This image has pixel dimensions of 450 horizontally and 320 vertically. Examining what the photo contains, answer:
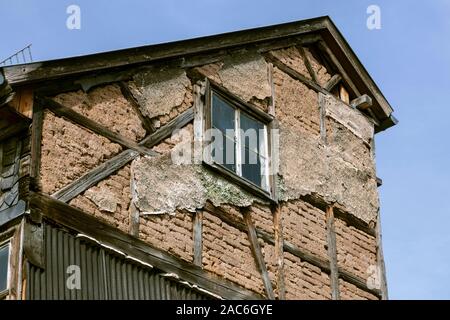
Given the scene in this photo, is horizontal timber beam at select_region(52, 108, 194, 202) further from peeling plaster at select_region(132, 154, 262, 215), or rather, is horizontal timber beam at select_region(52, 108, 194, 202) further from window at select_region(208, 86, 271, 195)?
window at select_region(208, 86, 271, 195)

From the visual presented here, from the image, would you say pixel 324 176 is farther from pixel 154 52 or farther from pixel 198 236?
pixel 154 52

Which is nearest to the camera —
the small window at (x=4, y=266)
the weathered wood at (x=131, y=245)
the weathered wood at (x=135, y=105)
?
the small window at (x=4, y=266)

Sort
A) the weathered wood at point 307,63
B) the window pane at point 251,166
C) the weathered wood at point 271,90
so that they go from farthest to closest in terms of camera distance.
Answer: the weathered wood at point 307,63 < the weathered wood at point 271,90 < the window pane at point 251,166

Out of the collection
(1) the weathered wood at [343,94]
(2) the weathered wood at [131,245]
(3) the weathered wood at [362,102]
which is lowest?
(2) the weathered wood at [131,245]

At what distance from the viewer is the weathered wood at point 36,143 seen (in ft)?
44.0

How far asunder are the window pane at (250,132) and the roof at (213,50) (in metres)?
1.04

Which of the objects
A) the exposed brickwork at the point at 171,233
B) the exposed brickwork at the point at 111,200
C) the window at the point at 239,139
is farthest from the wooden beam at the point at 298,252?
the exposed brickwork at the point at 111,200

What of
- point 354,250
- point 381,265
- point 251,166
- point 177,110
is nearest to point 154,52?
point 177,110

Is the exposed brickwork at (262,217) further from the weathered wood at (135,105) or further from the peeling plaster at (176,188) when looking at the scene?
the weathered wood at (135,105)

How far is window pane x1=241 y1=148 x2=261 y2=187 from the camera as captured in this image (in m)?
15.9

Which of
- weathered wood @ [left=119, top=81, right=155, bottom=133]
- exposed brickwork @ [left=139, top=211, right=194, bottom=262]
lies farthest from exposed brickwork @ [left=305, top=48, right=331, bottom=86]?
exposed brickwork @ [left=139, top=211, right=194, bottom=262]
